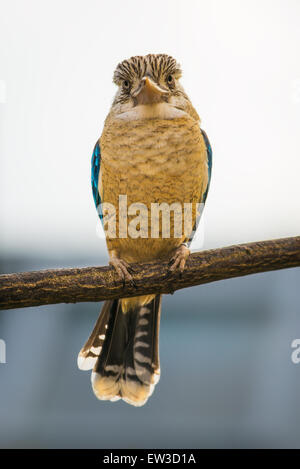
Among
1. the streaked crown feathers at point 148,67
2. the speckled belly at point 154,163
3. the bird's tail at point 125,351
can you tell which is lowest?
the bird's tail at point 125,351

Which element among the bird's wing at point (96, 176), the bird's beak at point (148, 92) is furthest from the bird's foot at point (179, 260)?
the bird's beak at point (148, 92)

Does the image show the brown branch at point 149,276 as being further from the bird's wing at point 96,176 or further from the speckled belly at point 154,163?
the bird's wing at point 96,176

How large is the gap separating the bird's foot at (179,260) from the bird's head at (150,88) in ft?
1.33

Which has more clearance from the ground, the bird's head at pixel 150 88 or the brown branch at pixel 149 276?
the bird's head at pixel 150 88

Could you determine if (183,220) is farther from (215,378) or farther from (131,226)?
(215,378)

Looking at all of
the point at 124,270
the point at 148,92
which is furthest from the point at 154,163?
the point at 124,270

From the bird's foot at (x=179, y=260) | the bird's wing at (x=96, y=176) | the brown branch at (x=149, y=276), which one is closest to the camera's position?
the brown branch at (x=149, y=276)

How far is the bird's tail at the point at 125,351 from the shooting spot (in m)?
1.57

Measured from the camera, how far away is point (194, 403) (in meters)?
1.92

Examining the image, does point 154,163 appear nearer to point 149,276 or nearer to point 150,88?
point 150,88

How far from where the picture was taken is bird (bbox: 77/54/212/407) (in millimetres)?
1344

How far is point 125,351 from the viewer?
162cm

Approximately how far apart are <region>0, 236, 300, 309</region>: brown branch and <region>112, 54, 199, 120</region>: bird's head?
0.45 m

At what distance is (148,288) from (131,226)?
21cm
